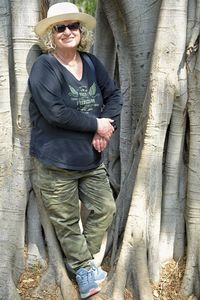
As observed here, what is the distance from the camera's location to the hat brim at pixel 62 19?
139 inches

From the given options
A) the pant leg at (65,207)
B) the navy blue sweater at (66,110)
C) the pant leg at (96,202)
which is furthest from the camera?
the pant leg at (96,202)

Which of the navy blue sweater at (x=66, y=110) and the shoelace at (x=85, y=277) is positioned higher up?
the navy blue sweater at (x=66, y=110)

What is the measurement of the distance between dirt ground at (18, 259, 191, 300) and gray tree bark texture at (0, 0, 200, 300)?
0.05 m

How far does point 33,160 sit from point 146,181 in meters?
0.85

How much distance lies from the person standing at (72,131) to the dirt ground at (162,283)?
0.30 meters

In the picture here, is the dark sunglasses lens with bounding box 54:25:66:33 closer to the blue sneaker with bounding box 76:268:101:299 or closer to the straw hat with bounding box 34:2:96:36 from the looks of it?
the straw hat with bounding box 34:2:96:36

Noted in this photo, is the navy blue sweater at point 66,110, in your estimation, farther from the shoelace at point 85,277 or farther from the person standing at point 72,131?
the shoelace at point 85,277

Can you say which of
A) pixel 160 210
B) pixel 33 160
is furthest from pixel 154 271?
pixel 33 160

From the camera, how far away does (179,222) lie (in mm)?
4293

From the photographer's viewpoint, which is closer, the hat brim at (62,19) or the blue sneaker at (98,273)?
the hat brim at (62,19)

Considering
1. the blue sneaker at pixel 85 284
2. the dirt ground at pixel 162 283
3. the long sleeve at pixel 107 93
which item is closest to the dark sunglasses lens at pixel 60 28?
the long sleeve at pixel 107 93

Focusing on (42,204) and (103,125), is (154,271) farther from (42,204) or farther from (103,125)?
(103,125)

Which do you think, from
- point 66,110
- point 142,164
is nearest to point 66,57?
point 66,110

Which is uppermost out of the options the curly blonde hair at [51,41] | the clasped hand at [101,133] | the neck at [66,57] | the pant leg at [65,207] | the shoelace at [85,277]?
the curly blonde hair at [51,41]
